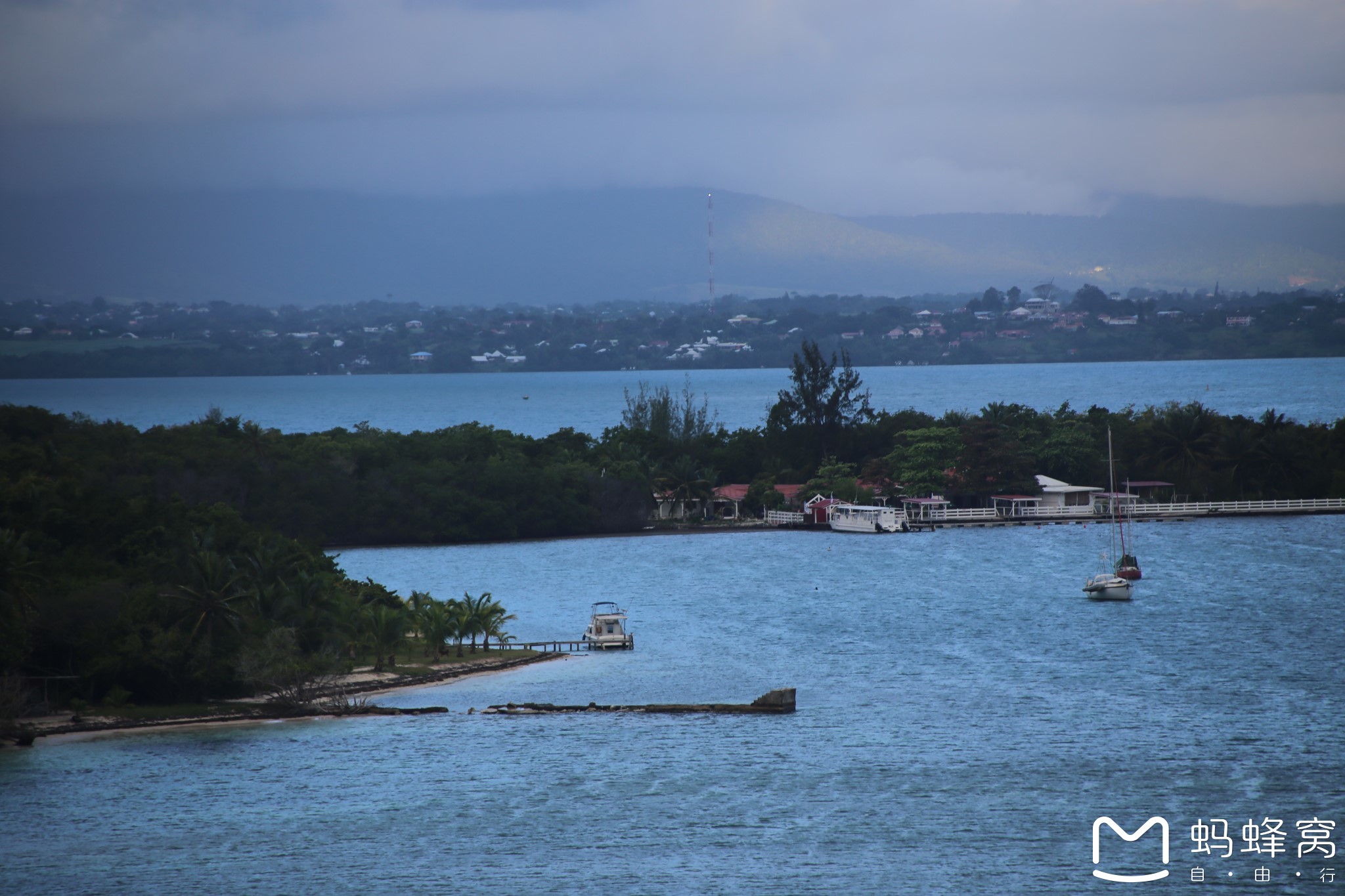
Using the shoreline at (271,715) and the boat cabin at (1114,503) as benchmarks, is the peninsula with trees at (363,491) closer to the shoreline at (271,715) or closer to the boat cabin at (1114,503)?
the shoreline at (271,715)

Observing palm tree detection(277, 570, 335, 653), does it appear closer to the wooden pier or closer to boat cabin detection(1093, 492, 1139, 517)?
the wooden pier

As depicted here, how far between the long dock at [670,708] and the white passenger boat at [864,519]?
159ft

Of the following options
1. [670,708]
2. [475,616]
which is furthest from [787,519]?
[670,708]

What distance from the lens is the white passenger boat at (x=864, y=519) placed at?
8831 cm

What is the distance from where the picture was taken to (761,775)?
112 feet

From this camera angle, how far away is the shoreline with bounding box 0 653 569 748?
117 feet


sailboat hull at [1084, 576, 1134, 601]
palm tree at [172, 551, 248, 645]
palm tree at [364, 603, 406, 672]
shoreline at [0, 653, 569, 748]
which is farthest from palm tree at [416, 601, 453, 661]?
sailboat hull at [1084, 576, 1134, 601]

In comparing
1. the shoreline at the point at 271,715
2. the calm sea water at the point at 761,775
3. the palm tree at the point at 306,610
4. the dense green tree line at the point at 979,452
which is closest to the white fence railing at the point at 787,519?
the dense green tree line at the point at 979,452

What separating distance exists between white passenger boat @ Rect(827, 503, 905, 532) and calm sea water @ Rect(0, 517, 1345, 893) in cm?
3173

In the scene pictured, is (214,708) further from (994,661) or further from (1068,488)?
(1068,488)

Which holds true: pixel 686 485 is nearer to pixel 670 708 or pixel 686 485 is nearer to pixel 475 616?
pixel 475 616

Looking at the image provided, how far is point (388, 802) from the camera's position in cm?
3250

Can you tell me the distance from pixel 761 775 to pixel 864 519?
184 ft

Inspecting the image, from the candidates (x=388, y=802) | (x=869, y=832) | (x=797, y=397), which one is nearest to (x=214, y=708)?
(x=388, y=802)
